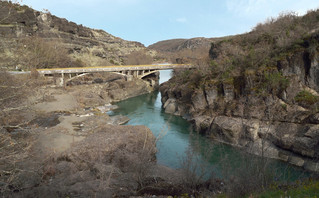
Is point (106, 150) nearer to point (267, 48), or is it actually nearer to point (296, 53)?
point (296, 53)

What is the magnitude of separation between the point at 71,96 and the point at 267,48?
84.1 feet

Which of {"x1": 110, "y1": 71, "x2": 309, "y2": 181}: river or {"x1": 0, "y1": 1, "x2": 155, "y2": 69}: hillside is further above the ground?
{"x1": 0, "y1": 1, "x2": 155, "y2": 69}: hillside

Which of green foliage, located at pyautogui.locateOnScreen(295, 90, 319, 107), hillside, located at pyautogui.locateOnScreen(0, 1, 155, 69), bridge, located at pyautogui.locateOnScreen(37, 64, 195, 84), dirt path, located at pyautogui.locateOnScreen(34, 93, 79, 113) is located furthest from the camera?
hillside, located at pyautogui.locateOnScreen(0, 1, 155, 69)

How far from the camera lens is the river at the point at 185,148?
895cm

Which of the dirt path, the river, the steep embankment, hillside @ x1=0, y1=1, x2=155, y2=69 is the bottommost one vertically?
the river

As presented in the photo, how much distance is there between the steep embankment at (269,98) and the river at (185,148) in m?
1.05

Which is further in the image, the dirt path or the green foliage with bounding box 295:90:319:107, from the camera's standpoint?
the dirt path

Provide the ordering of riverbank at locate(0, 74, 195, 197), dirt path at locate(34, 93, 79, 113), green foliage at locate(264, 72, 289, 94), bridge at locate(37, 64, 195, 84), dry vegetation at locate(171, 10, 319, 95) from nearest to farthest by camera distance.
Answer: riverbank at locate(0, 74, 195, 197) < green foliage at locate(264, 72, 289, 94) < dry vegetation at locate(171, 10, 319, 95) < dirt path at locate(34, 93, 79, 113) < bridge at locate(37, 64, 195, 84)

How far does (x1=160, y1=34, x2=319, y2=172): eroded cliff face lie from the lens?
1271cm

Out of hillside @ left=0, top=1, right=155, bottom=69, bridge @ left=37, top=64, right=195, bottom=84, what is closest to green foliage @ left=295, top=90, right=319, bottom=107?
bridge @ left=37, top=64, right=195, bottom=84

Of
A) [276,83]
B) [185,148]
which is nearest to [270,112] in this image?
[276,83]

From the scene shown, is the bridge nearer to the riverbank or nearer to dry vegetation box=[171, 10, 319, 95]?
dry vegetation box=[171, 10, 319, 95]

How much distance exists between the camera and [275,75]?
53.9ft

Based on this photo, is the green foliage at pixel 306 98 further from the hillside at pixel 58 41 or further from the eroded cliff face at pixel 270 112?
the hillside at pixel 58 41
